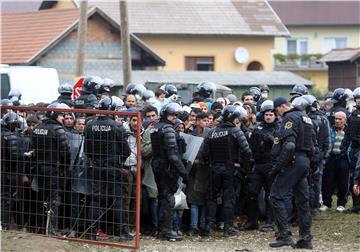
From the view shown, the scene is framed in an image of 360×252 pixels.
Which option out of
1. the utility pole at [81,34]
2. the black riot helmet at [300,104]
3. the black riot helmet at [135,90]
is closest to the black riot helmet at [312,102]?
the black riot helmet at [300,104]

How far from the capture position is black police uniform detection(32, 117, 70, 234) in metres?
13.6

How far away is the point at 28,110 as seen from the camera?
13.7 metres

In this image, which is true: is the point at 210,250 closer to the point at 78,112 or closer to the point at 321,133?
the point at 78,112

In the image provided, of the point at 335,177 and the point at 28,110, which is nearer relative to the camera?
the point at 28,110

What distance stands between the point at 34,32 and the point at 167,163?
2724 cm

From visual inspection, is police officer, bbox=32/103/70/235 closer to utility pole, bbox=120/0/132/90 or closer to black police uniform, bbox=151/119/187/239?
black police uniform, bbox=151/119/187/239

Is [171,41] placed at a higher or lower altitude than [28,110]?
higher

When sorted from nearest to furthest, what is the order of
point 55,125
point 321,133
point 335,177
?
1. point 55,125
2. point 321,133
3. point 335,177

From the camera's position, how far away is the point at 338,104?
1805 centimetres

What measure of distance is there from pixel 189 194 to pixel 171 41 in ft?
118

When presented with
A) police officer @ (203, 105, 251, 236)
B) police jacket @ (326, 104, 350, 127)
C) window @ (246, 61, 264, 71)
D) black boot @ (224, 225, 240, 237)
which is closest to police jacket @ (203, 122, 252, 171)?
police officer @ (203, 105, 251, 236)

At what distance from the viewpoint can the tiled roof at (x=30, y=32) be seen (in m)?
38.5

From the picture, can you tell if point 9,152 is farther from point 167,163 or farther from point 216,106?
point 216,106

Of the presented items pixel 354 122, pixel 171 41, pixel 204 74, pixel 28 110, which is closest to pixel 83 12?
pixel 204 74
